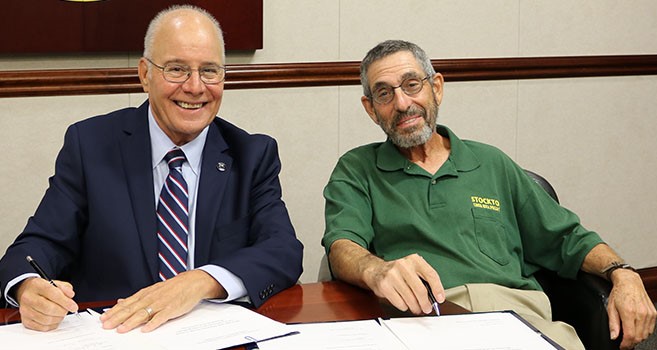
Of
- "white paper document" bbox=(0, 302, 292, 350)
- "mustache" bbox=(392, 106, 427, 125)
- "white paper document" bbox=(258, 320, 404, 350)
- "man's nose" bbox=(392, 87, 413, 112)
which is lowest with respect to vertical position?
"white paper document" bbox=(258, 320, 404, 350)

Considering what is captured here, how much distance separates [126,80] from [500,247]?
1522mm

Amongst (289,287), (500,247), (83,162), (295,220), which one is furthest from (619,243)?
(83,162)

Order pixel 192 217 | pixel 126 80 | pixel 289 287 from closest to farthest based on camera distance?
pixel 289 287 → pixel 192 217 → pixel 126 80

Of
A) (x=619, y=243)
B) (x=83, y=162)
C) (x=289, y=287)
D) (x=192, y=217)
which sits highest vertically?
(x=83, y=162)

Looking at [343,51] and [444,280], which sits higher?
[343,51]

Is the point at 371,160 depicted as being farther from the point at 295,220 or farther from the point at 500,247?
the point at 295,220

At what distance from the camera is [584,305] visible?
7.99 feet

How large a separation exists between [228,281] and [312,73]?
1.69m

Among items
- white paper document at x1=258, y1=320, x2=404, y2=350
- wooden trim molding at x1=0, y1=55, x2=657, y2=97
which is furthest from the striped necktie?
wooden trim molding at x1=0, y1=55, x2=657, y2=97

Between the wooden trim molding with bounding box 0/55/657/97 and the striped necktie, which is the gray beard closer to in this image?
the striped necktie

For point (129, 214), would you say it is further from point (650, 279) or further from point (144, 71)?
point (650, 279)

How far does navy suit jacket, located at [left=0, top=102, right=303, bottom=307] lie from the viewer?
2.21 metres

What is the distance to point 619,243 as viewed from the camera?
4.32 meters

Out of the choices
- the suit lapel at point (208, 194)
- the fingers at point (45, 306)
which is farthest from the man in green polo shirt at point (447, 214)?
the fingers at point (45, 306)
